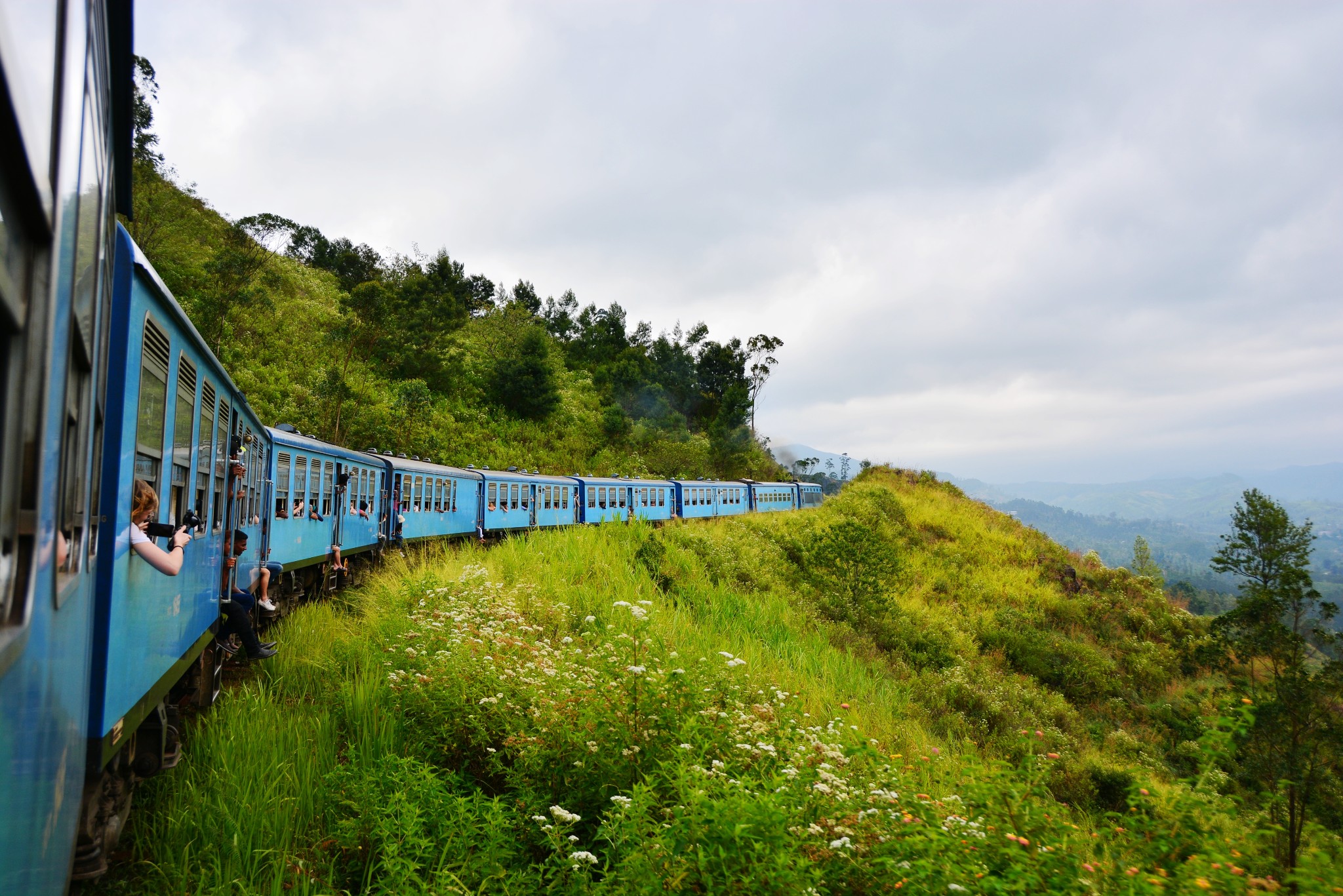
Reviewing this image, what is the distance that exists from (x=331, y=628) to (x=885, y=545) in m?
14.5

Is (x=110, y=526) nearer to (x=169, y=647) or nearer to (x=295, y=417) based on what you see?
(x=169, y=647)

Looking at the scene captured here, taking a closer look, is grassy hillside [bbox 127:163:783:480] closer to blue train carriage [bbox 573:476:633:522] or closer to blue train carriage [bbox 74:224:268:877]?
blue train carriage [bbox 573:476:633:522]

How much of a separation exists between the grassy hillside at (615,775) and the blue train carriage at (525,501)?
8158 millimetres

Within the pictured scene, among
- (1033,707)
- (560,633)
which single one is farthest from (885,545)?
(560,633)

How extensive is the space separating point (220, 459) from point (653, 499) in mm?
21244

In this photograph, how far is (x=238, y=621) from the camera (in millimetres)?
6973

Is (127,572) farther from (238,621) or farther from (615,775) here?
(238,621)

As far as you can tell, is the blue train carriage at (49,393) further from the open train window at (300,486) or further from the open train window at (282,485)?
the open train window at (300,486)

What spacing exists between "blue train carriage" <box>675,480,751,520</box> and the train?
2045 centimetres

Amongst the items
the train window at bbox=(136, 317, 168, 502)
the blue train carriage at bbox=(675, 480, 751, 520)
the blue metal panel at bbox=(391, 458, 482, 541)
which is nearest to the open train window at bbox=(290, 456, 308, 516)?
the blue metal panel at bbox=(391, 458, 482, 541)

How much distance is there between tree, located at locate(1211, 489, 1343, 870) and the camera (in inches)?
334

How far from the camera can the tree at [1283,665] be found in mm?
8492

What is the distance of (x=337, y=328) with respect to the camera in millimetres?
36969

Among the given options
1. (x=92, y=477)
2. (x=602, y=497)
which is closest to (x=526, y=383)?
(x=602, y=497)
